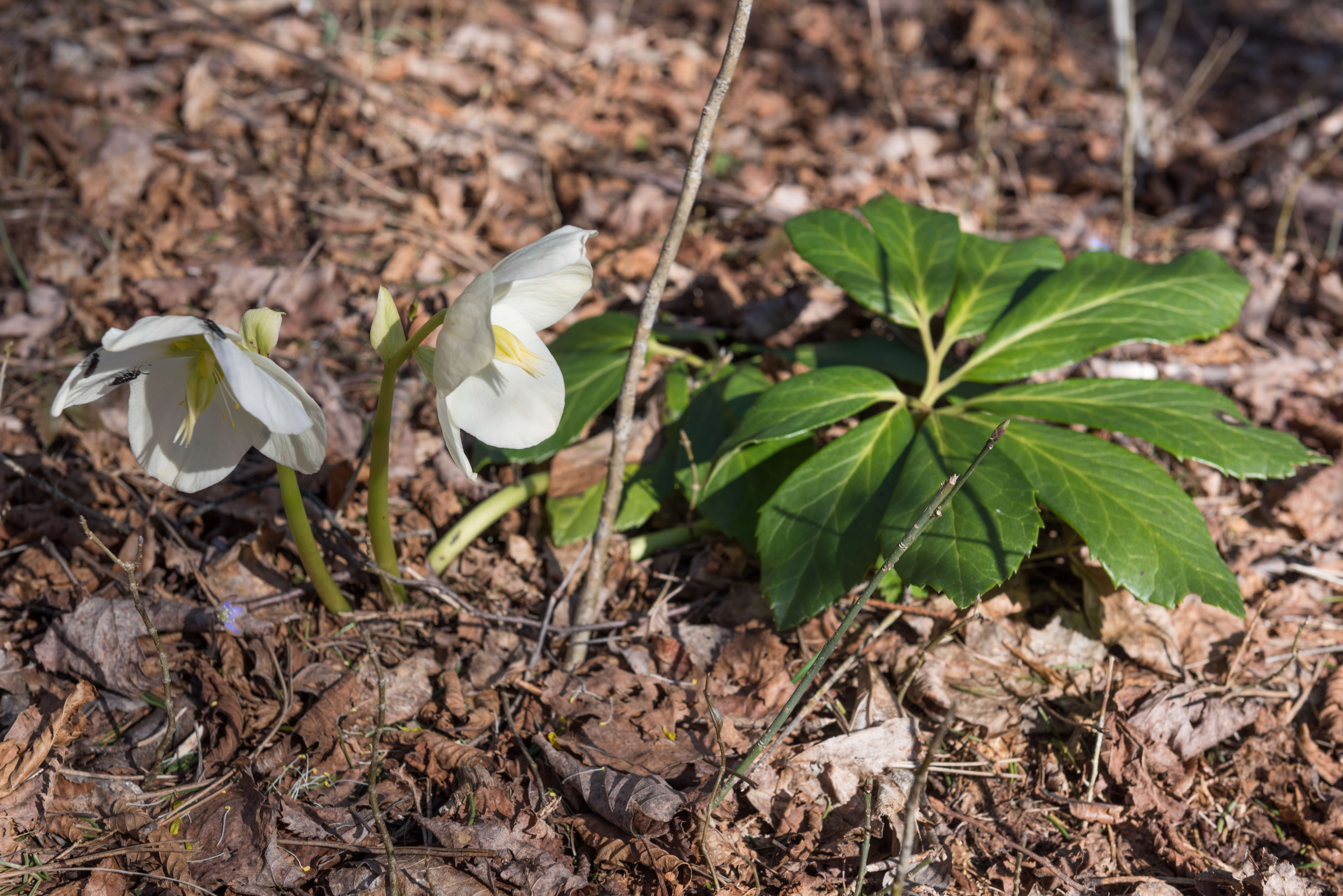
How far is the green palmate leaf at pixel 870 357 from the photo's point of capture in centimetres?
204

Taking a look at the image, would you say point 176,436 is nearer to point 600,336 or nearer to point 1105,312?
point 600,336

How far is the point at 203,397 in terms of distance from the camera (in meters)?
1.18

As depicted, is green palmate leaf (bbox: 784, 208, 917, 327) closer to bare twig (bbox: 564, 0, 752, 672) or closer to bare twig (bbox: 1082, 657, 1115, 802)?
bare twig (bbox: 564, 0, 752, 672)

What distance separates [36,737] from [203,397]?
2.37ft

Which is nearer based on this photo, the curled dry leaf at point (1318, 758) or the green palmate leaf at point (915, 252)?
the curled dry leaf at point (1318, 758)

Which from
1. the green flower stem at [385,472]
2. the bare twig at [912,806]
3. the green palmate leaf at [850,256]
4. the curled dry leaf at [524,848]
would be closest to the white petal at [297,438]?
the green flower stem at [385,472]

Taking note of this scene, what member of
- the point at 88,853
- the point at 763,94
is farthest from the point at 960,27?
the point at 88,853

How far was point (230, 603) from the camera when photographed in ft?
5.15

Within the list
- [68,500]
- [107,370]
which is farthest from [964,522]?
[68,500]

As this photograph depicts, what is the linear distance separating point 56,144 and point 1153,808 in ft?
11.8

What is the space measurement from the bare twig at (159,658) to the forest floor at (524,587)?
0.03 metres

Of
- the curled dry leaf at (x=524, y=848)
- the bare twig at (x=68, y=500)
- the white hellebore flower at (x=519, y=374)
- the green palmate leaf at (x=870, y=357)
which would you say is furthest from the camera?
the green palmate leaf at (x=870, y=357)

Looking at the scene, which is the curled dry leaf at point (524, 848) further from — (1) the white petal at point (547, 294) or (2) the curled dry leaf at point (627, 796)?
(1) the white petal at point (547, 294)

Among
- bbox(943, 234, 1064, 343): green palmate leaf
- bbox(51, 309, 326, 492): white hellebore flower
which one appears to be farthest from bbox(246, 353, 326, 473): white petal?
bbox(943, 234, 1064, 343): green palmate leaf
